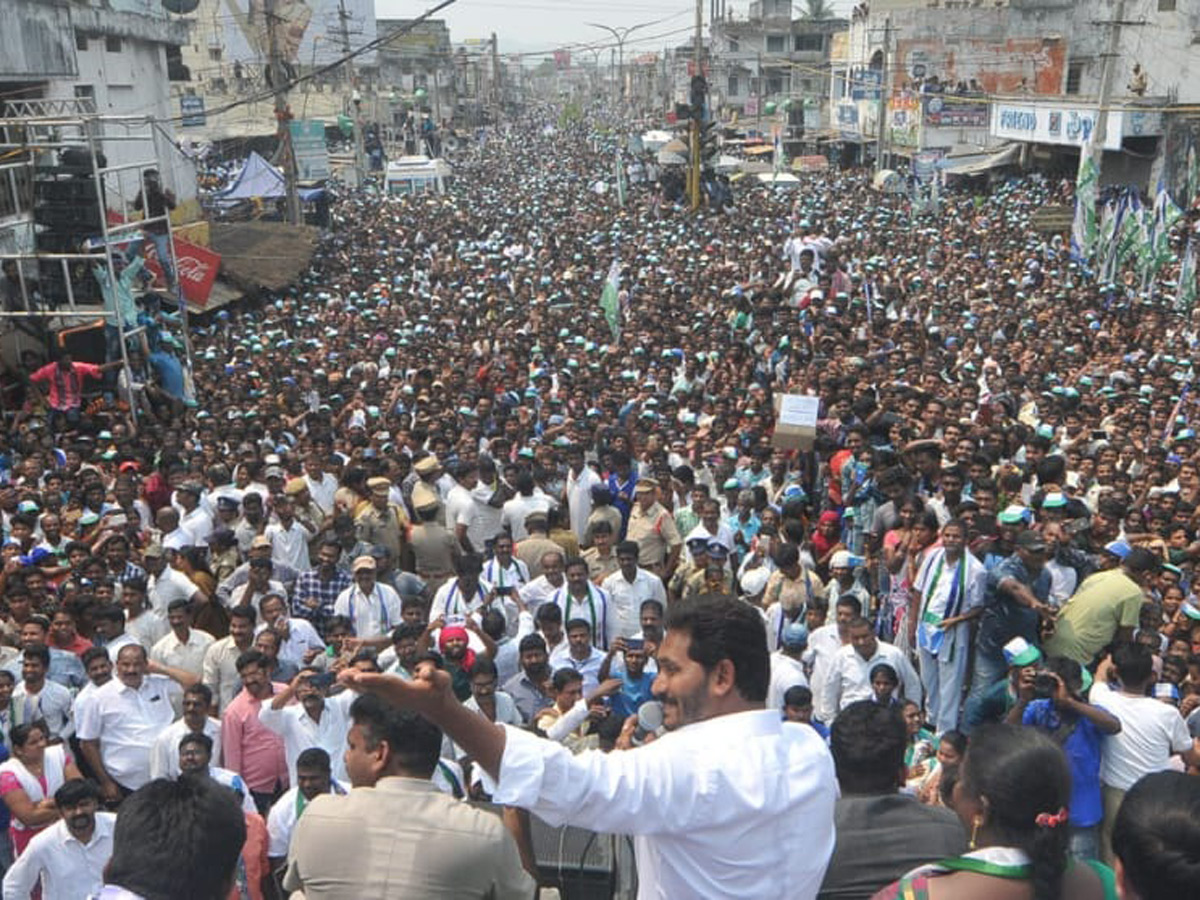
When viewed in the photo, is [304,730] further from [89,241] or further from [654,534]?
[89,241]

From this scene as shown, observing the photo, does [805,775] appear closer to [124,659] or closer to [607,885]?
[607,885]

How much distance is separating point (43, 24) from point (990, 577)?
1630 centimetres

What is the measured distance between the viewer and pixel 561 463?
9.05 metres

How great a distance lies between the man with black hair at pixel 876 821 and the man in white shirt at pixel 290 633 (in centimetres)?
353

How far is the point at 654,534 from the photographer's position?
7574 mm

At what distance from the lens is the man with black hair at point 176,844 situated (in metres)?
2.11

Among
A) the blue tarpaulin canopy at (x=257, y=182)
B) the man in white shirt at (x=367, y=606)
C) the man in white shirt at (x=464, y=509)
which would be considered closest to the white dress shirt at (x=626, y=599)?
the man in white shirt at (x=367, y=606)

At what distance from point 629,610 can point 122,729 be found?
2616mm

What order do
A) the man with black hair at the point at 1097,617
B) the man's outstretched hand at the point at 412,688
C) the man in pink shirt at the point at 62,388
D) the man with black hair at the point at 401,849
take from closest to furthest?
the man's outstretched hand at the point at 412,688
the man with black hair at the point at 401,849
the man with black hair at the point at 1097,617
the man in pink shirt at the point at 62,388

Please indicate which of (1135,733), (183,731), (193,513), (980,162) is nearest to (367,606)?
(183,731)

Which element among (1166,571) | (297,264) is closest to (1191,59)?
(297,264)

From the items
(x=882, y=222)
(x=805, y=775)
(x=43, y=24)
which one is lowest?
(x=882, y=222)

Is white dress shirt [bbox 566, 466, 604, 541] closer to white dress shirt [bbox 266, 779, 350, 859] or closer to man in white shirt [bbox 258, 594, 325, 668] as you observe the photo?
man in white shirt [bbox 258, 594, 325, 668]

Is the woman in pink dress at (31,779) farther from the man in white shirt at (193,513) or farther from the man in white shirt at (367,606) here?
the man in white shirt at (193,513)
